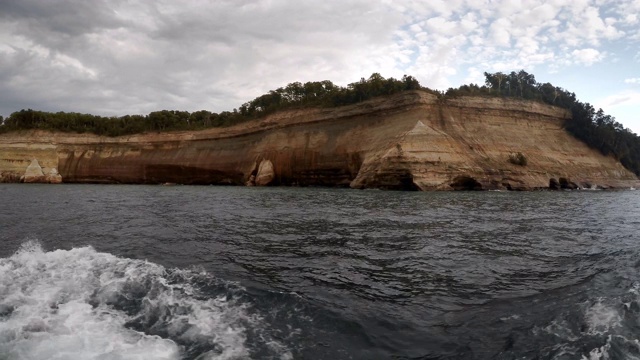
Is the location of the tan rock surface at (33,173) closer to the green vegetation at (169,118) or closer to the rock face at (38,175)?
the rock face at (38,175)

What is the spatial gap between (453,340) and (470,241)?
7.15 m

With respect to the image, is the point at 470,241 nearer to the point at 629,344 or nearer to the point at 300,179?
the point at 629,344

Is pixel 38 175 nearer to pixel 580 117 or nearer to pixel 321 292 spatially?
pixel 321 292

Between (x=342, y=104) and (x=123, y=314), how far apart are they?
45.8 metres

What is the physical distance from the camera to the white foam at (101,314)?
5.39 meters

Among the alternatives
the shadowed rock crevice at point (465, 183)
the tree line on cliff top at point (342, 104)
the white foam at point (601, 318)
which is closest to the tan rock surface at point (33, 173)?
the tree line on cliff top at point (342, 104)

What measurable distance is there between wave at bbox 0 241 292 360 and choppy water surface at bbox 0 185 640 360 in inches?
1.1

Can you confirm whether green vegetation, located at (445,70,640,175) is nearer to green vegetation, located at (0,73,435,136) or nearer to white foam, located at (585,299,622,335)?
green vegetation, located at (0,73,435,136)

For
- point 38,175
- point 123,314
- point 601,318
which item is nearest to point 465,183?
point 601,318

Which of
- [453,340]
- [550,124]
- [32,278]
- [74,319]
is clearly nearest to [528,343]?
[453,340]

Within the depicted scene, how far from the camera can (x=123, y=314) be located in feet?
21.9

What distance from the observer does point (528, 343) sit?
18.3ft

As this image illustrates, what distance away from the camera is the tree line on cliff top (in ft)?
161

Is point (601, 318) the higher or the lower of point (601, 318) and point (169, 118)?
the lower
